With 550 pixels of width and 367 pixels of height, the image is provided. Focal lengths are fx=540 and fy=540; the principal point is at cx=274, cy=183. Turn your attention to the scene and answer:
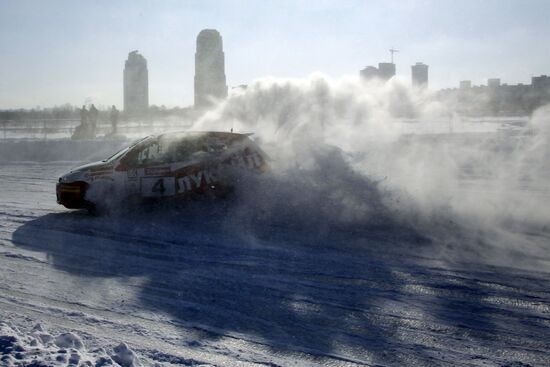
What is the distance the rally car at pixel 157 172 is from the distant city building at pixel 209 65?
112 ft

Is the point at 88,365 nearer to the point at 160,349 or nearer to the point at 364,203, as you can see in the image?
the point at 160,349

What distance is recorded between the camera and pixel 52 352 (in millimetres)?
3988

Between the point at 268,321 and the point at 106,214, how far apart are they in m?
5.88

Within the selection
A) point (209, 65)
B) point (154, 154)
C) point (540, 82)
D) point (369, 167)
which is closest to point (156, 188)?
point (154, 154)

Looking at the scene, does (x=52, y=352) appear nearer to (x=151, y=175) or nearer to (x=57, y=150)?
(x=151, y=175)

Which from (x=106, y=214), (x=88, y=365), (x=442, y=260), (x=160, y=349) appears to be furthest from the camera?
(x=106, y=214)

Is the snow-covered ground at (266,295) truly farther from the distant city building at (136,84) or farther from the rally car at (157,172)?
the distant city building at (136,84)

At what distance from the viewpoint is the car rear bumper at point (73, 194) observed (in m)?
9.65

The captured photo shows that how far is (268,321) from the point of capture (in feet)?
15.9

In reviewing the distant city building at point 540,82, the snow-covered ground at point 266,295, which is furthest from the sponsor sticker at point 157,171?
the distant city building at point 540,82

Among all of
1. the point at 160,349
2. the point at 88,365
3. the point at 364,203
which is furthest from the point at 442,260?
the point at 88,365

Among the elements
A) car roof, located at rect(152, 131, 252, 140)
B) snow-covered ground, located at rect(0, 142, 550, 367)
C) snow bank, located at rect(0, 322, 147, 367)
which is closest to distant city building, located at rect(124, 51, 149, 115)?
car roof, located at rect(152, 131, 252, 140)

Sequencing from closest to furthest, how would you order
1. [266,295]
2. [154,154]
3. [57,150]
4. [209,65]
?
1. [266,295]
2. [154,154]
3. [57,150]
4. [209,65]

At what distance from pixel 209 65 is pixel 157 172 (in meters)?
38.4
